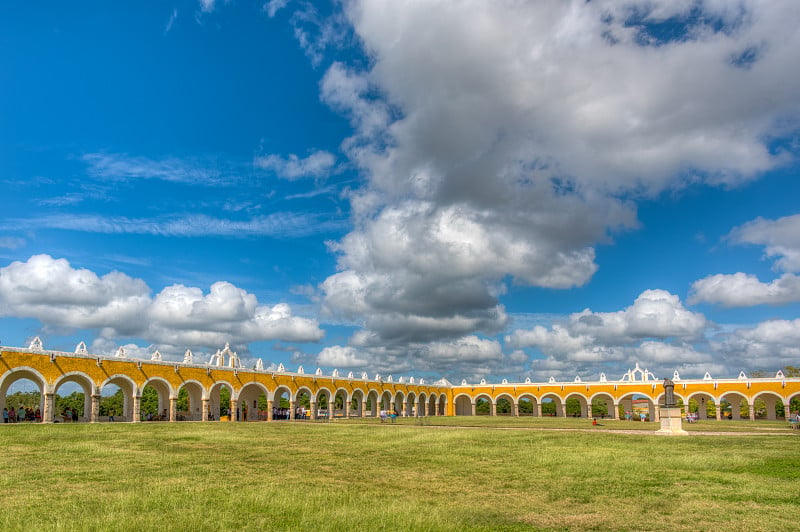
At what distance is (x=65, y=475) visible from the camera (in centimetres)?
1051

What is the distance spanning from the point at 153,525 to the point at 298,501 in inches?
83.2

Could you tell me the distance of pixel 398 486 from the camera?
9812 millimetres

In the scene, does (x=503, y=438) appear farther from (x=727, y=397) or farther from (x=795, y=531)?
(x=727, y=397)

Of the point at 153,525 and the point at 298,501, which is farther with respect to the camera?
the point at 298,501

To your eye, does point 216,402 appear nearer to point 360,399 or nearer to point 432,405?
point 360,399

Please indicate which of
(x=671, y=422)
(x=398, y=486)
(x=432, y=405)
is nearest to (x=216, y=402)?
(x=432, y=405)

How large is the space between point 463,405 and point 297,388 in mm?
29527

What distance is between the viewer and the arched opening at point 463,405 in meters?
68.2

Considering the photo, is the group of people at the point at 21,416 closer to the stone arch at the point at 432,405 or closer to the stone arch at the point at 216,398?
the stone arch at the point at 216,398

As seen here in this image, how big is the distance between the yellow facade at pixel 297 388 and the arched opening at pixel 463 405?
4.7 inches

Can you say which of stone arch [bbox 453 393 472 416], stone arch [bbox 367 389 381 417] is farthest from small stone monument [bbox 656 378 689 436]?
stone arch [bbox 453 393 472 416]

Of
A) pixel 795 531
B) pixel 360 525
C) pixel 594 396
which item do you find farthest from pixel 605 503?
pixel 594 396

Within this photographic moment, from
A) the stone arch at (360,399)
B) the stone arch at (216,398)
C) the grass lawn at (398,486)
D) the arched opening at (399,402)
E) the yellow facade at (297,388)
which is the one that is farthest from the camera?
the arched opening at (399,402)

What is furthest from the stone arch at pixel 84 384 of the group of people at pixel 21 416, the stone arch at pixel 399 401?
the stone arch at pixel 399 401
